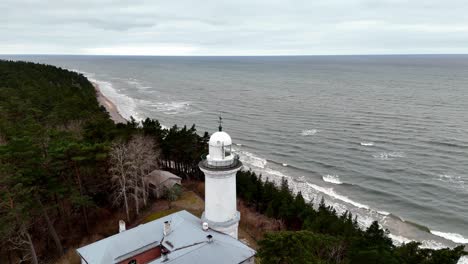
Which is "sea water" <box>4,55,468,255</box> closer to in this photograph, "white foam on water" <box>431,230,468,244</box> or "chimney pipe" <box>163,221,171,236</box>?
"white foam on water" <box>431,230,468,244</box>

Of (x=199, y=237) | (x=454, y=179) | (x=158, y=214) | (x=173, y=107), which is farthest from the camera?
(x=173, y=107)

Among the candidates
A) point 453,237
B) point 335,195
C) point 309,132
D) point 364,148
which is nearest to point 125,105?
point 309,132

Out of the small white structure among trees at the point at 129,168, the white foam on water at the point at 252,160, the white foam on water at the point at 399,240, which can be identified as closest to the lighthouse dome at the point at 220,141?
the small white structure among trees at the point at 129,168

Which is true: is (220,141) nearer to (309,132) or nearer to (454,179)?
(454,179)

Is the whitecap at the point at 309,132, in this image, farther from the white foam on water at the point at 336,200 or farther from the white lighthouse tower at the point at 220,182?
the white lighthouse tower at the point at 220,182

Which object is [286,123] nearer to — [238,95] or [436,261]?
[238,95]

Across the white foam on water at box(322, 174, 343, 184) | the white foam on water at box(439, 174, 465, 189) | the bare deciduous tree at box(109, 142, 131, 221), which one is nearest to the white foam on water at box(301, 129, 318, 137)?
the white foam on water at box(322, 174, 343, 184)

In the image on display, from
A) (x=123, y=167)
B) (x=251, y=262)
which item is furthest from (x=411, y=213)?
(x=123, y=167)
